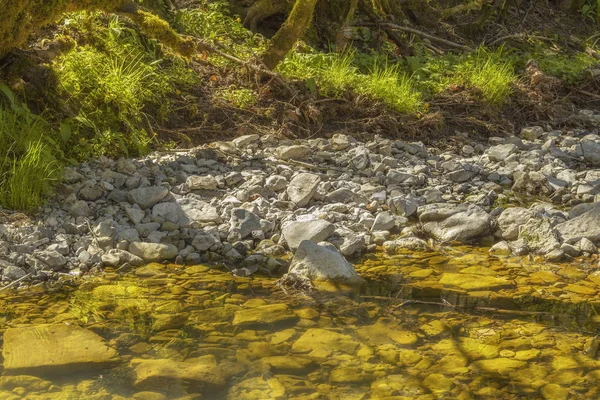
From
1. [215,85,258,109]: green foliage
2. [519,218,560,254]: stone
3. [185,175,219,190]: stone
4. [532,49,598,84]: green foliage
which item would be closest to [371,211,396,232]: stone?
[519,218,560,254]: stone

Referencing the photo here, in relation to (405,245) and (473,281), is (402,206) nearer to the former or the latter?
(405,245)

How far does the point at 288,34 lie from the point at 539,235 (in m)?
3.39

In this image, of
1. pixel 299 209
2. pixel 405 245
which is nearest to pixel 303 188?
pixel 299 209

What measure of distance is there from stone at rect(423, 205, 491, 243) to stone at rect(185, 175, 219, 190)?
5.21 feet

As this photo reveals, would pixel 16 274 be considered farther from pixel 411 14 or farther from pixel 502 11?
pixel 502 11

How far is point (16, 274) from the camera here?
12.3 feet

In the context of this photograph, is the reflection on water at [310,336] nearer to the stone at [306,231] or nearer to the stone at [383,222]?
the stone at [306,231]

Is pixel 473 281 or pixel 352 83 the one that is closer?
pixel 473 281

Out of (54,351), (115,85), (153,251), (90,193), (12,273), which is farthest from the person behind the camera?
(115,85)

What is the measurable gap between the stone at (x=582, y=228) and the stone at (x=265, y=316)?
6.95 ft

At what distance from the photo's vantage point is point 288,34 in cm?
672

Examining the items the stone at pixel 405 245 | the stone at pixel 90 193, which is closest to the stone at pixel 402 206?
the stone at pixel 405 245

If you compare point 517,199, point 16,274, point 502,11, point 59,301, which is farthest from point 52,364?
point 502,11

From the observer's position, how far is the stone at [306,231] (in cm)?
433
